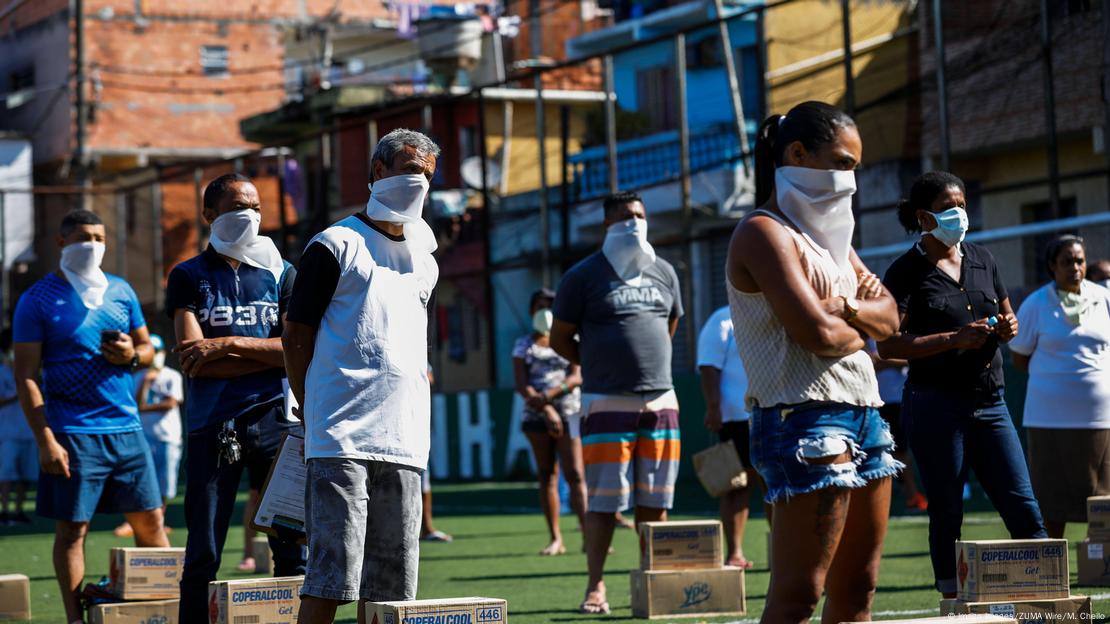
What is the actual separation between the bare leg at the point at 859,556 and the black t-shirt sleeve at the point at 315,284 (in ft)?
6.19

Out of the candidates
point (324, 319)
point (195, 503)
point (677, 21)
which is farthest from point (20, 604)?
point (677, 21)

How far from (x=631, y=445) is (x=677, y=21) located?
30.4 metres

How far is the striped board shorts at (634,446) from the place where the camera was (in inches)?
368

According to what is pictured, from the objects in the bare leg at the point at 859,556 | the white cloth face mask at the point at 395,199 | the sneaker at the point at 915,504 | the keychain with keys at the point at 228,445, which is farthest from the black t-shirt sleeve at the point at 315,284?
the sneaker at the point at 915,504

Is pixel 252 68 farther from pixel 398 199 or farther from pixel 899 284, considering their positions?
pixel 398 199

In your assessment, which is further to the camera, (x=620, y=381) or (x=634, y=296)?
(x=634, y=296)

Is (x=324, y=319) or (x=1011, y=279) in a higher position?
(x=1011, y=279)

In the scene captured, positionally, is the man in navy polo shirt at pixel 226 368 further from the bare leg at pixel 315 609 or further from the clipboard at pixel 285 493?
the bare leg at pixel 315 609

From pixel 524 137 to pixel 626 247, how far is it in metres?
29.7

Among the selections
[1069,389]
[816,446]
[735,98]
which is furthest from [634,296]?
[735,98]

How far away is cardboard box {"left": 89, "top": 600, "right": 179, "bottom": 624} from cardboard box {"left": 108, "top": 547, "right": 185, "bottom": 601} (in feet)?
0.34

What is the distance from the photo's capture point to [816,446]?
16.7 feet

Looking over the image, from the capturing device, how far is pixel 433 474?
82.1 ft

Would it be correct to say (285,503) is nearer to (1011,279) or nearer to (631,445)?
(631,445)
